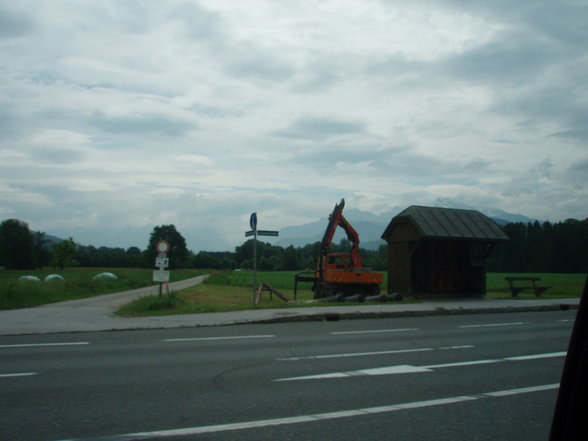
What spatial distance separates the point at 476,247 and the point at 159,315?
48.0 feet

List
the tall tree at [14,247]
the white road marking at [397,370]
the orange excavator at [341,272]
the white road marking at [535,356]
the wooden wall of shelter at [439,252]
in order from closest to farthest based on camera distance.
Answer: the white road marking at [397,370]
the white road marking at [535,356]
the wooden wall of shelter at [439,252]
the orange excavator at [341,272]
the tall tree at [14,247]

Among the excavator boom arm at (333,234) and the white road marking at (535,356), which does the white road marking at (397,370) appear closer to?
the white road marking at (535,356)

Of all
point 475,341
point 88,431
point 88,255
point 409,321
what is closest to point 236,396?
point 88,431

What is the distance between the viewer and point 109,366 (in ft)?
25.0

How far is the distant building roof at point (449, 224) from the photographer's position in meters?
21.7

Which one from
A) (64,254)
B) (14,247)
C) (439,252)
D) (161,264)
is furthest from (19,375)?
(64,254)

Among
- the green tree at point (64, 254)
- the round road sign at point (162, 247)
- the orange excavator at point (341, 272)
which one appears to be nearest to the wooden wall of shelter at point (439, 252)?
the orange excavator at point (341, 272)

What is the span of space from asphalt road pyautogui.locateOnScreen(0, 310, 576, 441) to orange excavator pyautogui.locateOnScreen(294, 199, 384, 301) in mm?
12730

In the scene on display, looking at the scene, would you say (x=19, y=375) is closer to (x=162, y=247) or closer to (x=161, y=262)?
(x=161, y=262)

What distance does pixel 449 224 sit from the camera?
2261cm

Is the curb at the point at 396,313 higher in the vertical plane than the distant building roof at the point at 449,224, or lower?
lower

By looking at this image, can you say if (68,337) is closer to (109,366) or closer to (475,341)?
(109,366)

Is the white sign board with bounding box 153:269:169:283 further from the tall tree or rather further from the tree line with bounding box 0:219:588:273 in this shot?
the tall tree

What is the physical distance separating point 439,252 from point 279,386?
1773 cm
